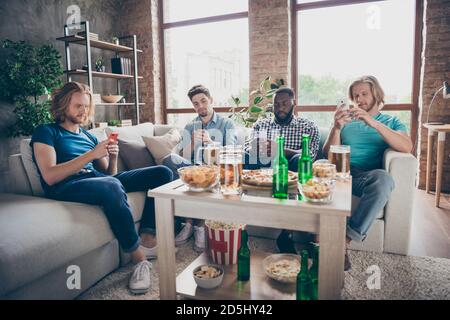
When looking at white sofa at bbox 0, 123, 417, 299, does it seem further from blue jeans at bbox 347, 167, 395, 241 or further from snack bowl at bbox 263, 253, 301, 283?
snack bowl at bbox 263, 253, 301, 283

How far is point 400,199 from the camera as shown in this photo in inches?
76.2

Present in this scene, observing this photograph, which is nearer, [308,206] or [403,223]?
[308,206]

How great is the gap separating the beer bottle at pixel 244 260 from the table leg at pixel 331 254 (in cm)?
39

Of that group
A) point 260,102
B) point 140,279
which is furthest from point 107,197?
point 260,102

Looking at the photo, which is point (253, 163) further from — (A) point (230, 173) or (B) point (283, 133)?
(A) point (230, 173)

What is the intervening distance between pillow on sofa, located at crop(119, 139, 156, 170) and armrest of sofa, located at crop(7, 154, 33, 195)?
71cm

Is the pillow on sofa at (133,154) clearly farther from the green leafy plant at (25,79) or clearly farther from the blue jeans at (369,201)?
the blue jeans at (369,201)

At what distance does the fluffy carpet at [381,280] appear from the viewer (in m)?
1.59

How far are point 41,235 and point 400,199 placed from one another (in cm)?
188

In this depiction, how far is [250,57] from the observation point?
13.8 feet
